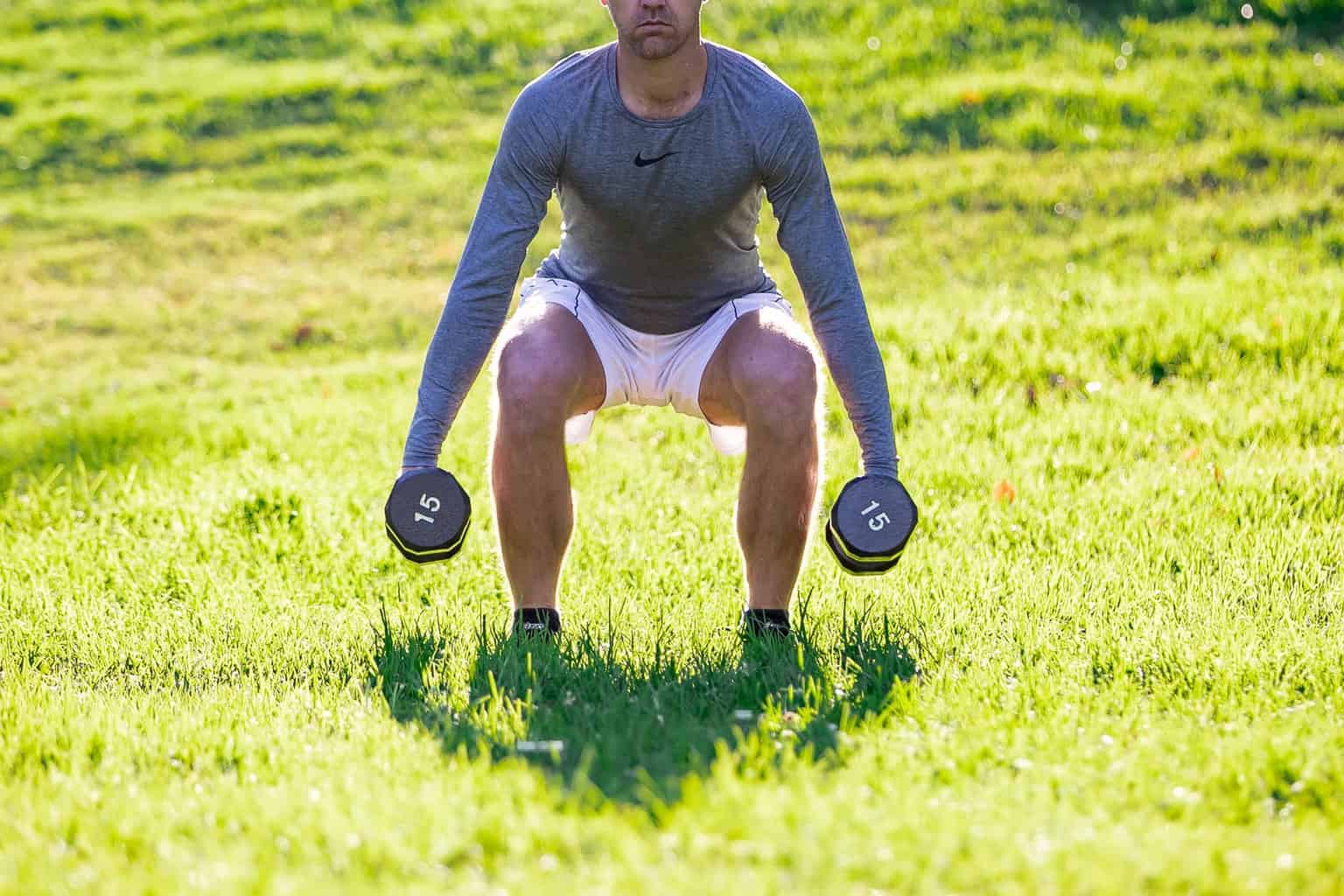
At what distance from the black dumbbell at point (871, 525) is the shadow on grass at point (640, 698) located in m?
0.30

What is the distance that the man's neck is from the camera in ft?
13.2

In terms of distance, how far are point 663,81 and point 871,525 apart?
136 cm

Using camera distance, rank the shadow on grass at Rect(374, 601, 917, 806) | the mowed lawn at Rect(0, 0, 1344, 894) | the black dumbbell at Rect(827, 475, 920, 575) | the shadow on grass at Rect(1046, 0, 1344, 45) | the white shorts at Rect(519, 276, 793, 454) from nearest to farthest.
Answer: the mowed lawn at Rect(0, 0, 1344, 894), the shadow on grass at Rect(374, 601, 917, 806), the black dumbbell at Rect(827, 475, 920, 575), the white shorts at Rect(519, 276, 793, 454), the shadow on grass at Rect(1046, 0, 1344, 45)

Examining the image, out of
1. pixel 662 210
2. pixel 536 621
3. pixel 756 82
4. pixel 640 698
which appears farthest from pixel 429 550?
pixel 756 82

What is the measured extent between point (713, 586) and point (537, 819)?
1.97 metres

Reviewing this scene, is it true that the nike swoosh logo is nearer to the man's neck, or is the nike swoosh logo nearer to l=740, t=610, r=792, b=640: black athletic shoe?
the man's neck

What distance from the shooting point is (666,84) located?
404cm

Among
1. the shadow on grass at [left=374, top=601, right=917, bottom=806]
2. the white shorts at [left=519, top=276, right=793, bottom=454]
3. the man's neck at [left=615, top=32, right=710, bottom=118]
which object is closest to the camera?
the shadow on grass at [left=374, top=601, right=917, bottom=806]

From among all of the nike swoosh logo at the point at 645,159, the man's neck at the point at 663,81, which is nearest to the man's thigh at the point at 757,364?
the nike swoosh logo at the point at 645,159

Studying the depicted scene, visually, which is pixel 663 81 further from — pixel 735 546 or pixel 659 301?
pixel 735 546

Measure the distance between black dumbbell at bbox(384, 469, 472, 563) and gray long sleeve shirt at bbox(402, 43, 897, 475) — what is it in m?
0.11

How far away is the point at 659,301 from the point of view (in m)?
4.29

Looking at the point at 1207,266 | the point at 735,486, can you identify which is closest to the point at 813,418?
the point at 735,486

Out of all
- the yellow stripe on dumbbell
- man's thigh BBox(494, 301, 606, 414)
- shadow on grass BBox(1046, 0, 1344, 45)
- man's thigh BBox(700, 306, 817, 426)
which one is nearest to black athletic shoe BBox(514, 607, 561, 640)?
the yellow stripe on dumbbell
